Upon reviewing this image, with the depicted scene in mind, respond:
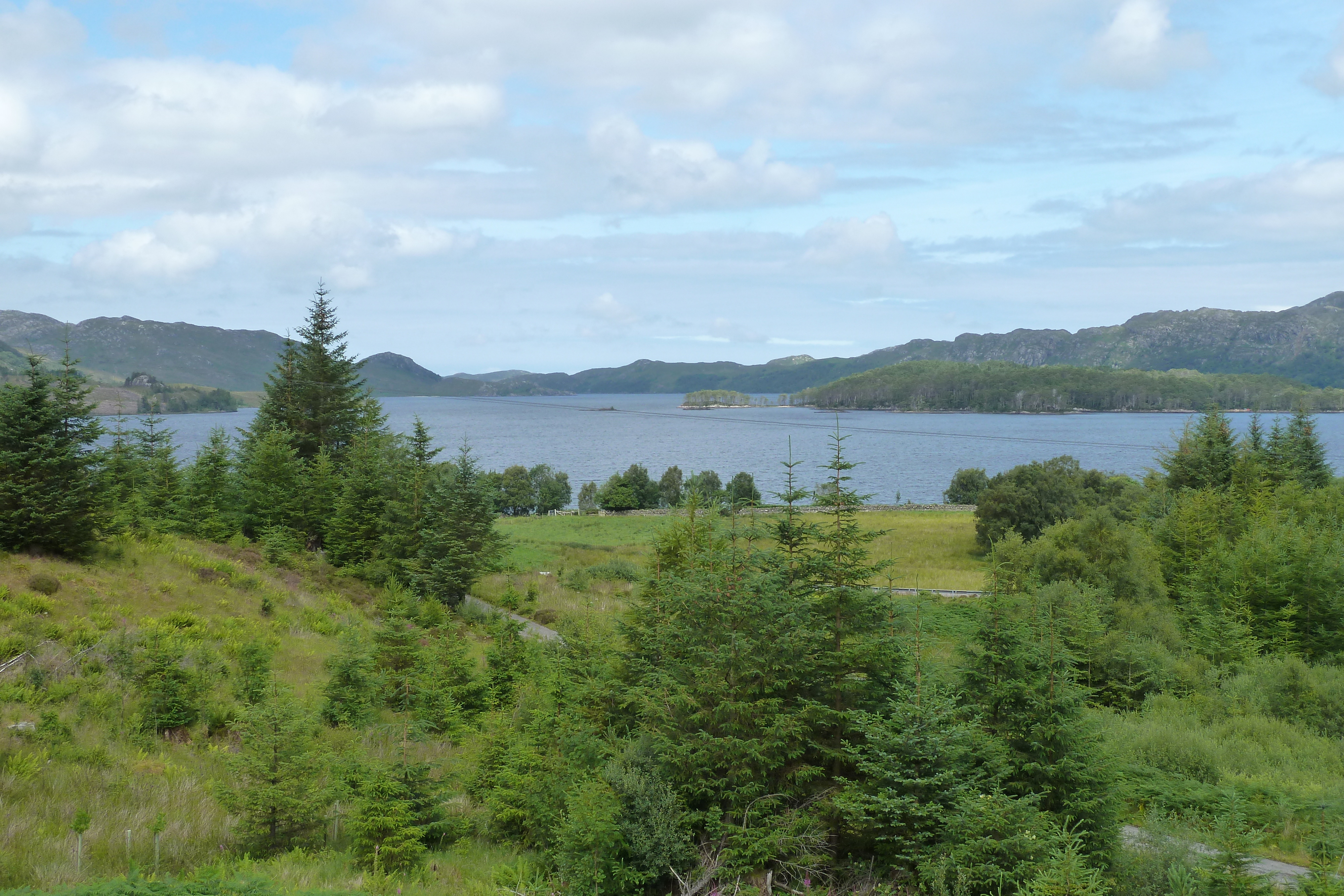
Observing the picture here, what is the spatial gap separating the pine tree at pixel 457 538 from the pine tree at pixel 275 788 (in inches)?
633

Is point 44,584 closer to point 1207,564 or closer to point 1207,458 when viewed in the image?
point 1207,564

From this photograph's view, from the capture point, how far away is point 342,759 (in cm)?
1019

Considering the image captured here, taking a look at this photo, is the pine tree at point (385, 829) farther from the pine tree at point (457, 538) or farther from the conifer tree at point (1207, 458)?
the conifer tree at point (1207, 458)

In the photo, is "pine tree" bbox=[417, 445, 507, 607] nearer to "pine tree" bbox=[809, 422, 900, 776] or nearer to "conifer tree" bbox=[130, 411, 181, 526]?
"conifer tree" bbox=[130, 411, 181, 526]

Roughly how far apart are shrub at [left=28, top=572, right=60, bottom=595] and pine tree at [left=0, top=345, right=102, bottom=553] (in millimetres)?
1623

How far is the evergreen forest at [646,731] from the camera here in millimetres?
8750

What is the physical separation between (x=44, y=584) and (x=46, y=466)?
110 inches

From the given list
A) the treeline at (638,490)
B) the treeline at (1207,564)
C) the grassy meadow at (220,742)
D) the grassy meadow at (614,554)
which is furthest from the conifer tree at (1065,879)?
the treeline at (638,490)

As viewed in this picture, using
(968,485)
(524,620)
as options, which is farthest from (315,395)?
Answer: (968,485)

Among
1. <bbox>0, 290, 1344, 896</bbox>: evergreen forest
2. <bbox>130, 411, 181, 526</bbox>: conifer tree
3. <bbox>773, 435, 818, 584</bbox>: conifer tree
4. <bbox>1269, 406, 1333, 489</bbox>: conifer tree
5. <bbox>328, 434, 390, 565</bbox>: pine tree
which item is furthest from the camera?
<bbox>1269, 406, 1333, 489</bbox>: conifer tree

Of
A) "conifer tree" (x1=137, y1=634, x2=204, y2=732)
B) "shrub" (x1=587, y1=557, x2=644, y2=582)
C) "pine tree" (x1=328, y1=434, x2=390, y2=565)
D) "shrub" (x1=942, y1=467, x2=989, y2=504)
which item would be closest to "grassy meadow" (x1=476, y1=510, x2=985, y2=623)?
"shrub" (x1=587, y1=557, x2=644, y2=582)

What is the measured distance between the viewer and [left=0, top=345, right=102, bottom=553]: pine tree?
643 inches

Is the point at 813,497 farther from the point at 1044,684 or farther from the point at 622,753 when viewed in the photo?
the point at 622,753

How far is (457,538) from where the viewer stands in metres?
26.2
